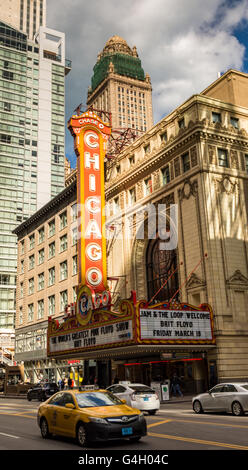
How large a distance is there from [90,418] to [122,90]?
147746 mm

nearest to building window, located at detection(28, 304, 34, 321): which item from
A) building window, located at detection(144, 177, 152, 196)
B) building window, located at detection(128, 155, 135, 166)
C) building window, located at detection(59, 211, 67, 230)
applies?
building window, located at detection(59, 211, 67, 230)

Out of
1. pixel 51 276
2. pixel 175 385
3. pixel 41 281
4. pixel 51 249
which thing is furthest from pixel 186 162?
pixel 41 281

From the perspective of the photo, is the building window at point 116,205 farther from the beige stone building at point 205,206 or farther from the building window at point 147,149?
the building window at point 147,149

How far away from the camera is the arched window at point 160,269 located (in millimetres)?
37938

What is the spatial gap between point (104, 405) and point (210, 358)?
66.9ft

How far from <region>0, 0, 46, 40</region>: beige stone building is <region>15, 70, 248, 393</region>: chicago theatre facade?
113 metres

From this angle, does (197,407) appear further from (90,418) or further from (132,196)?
(132,196)

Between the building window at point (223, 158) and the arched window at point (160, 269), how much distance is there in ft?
25.6

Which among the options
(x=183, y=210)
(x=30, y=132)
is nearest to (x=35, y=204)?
(x=30, y=132)

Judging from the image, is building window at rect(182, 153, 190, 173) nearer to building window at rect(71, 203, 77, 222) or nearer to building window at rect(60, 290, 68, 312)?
building window at rect(71, 203, 77, 222)

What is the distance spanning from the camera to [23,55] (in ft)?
402

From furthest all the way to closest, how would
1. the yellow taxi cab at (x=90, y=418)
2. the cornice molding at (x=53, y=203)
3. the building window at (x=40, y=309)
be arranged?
the building window at (x=40, y=309) → the cornice molding at (x=53, y=203) → the yellow taxi cab at (x=90, y=418)

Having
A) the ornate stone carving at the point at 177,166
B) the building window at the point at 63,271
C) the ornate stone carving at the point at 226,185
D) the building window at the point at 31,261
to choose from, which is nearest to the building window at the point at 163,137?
the ornate stone carving at the point at 177,166
